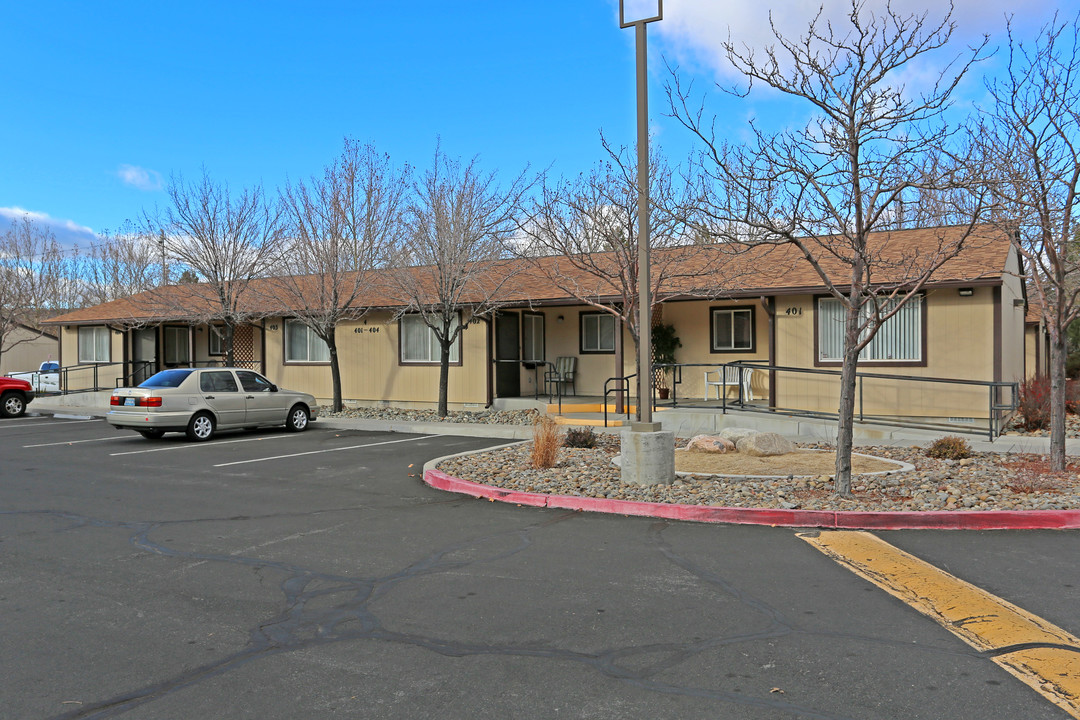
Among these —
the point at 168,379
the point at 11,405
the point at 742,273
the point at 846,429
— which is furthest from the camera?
the point at 11,405

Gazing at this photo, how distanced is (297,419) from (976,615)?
15525mm

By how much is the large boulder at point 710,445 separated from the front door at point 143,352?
21.3m

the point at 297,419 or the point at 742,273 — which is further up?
the point at 742,273

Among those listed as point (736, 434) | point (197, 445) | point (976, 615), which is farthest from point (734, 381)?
point (976, 615)

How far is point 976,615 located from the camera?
5297 mm

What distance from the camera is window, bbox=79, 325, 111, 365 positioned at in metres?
28.8

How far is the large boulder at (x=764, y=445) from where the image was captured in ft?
41.2

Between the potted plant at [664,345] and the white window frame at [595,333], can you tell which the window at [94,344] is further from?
the potted plant at [664,345]

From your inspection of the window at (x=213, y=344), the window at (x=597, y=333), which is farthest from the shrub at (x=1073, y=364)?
the window at (x=213, y=344)

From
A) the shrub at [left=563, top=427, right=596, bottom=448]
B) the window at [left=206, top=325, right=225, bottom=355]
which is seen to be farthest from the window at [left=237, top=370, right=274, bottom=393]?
the window at [left=206, top=325, right=225, bottom=355]

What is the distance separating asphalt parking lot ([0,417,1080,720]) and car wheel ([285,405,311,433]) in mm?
8617

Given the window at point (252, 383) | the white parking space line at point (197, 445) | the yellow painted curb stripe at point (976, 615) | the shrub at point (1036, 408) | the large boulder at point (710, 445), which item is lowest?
the yellow painted curb stripe at point (976, 615)

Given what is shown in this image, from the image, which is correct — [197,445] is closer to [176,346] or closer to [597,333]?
[597,333]

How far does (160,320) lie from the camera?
81.7ft
